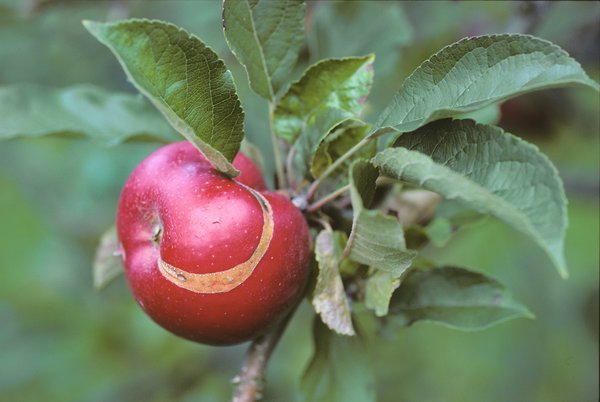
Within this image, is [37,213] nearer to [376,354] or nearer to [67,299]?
[67,299]

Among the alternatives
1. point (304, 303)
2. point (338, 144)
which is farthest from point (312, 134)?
point (304, 303)

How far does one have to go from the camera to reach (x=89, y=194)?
8.30ft

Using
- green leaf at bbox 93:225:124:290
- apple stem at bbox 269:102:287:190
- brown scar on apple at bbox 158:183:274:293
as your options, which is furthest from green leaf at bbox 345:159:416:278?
green leaf at bbox 93:225:124:290

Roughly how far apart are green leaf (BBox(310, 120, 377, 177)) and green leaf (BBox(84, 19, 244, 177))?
7.2 inches

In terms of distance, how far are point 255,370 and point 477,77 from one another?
0.62 meters

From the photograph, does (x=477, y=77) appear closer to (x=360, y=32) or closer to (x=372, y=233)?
(x=372, y=233)

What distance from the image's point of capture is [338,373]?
52.4 inches

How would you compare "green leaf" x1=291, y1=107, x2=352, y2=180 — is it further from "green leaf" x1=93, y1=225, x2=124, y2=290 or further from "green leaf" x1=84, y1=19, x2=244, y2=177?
"green leaf" x1=93, y1=225, x2=124, y2=290

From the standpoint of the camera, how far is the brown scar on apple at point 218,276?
1.00 m

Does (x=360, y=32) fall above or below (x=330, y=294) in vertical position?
above

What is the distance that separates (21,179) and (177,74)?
2.81 metres

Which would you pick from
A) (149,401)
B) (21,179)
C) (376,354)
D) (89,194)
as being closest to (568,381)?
(376,354)

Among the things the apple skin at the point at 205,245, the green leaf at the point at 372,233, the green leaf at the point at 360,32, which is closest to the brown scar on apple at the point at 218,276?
the apple skin at the point at 205,245

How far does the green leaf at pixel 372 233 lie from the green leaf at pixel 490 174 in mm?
37
